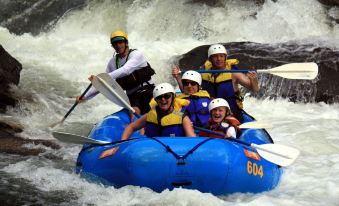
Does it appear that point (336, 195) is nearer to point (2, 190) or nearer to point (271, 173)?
point (271, 173)

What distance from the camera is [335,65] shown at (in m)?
9.07

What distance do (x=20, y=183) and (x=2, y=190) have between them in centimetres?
24

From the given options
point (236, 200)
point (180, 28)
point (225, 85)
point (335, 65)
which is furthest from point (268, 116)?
point (180, 28)

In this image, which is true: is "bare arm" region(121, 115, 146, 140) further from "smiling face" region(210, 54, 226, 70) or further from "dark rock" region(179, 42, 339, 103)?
"dark rock" region(179, 42, 339, 103)

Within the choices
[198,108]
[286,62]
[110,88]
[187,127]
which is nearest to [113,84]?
[110,88]

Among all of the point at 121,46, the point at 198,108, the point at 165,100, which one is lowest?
the point at 198,108

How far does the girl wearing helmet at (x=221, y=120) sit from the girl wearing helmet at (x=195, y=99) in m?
0.23

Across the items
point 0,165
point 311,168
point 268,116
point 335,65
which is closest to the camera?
point 0,165

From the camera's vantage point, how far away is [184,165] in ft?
14.1

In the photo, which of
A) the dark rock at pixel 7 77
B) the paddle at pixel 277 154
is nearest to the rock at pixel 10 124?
the dark rock at pixel 7 77

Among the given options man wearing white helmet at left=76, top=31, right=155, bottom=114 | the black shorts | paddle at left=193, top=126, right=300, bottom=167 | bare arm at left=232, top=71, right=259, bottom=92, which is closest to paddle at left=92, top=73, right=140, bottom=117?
man wearing white helmet at left=76, top=31, right=155, bottom=114

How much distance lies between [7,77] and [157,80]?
3.02 meters

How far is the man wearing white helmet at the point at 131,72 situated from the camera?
232 inches

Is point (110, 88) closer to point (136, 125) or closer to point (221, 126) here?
point (136, 125)
